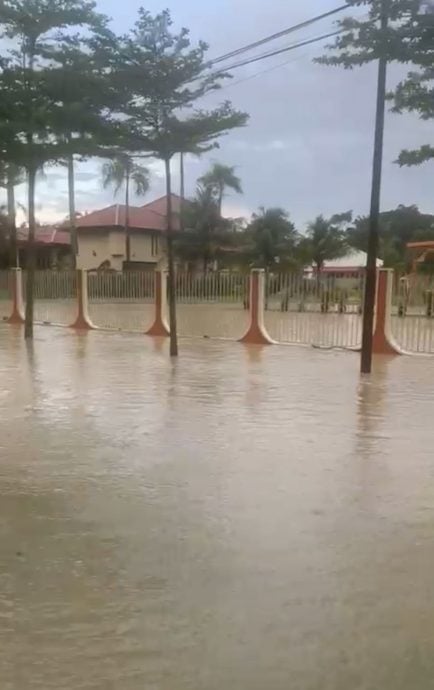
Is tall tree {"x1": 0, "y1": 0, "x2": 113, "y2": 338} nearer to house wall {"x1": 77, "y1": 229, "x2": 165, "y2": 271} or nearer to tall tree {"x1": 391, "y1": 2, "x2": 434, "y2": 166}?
tall tree {"x1": 391, "y1": 2, "x2": 434, "y2": 166}

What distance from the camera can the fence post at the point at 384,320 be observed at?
1386 cm

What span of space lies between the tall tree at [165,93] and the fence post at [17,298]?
9.80 metres

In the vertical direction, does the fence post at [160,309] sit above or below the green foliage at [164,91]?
below

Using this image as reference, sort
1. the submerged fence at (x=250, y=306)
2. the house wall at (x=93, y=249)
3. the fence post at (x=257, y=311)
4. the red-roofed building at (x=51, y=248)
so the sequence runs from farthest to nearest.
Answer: the house wall at (x=93, y=249)
the red-roofed building at (x=51, y=248)
the fence post at (x=257, y=311)
the submerged fence at (x=250, y=306)

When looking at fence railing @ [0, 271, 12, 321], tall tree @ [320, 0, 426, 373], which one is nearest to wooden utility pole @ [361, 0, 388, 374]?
tall tree @ [320, 0, 426, 373]

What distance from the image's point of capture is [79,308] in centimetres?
2047

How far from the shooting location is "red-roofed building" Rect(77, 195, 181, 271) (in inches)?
1943

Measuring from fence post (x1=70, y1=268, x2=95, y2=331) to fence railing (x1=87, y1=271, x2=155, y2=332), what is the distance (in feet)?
0.41

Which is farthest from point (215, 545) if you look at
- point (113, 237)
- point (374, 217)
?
point (113, 237)

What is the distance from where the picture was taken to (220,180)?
42.7 meters

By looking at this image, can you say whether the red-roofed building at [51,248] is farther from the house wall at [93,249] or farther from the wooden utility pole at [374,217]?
the wooden utility pole at [374,217]

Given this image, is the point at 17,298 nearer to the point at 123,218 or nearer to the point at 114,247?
the point at 114,247

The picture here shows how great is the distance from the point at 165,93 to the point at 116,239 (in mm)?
37408

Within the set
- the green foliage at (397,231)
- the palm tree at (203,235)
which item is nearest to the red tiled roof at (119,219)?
the palm tree at (203,235)
